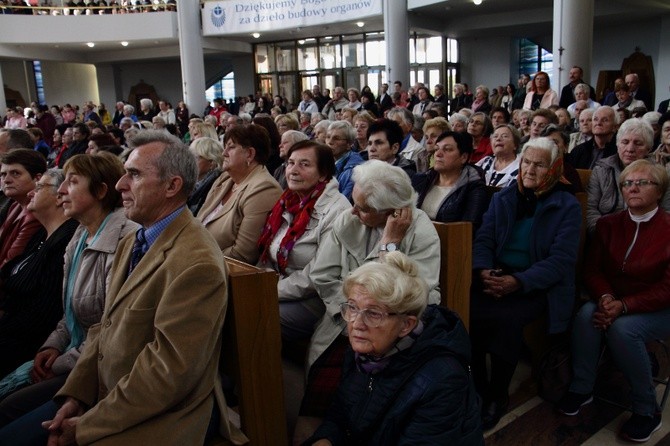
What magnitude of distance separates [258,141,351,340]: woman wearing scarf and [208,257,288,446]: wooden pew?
663mm

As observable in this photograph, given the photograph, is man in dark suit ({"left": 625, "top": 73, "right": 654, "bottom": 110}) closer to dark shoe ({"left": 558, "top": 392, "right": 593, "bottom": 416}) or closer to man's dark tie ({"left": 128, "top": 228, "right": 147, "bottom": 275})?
dark shoe ({"left": 558, "top": 392, "right": 593, "bottom": 416})

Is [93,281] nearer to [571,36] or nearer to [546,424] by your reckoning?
[546,424]

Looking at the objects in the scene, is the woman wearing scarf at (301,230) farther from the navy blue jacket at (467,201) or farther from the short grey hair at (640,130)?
the short grey hair at (640,130)

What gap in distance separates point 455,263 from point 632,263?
36.1 inches

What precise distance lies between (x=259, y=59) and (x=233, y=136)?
52.5 feet

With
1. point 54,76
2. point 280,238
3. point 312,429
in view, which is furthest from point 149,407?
point 54,76

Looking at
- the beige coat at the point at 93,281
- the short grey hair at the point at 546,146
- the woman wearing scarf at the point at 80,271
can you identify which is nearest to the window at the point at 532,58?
the short grey hair at the point at 546,146

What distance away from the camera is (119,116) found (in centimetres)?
1309

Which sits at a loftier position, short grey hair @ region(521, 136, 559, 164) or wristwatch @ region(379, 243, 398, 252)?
short grey hair @ region(521, 136, 559, 164)

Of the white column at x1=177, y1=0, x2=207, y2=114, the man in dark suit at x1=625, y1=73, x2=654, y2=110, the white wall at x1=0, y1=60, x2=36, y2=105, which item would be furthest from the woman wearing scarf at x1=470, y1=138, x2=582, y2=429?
the white wall at x1=0, y1=60, x2=36, y2=105

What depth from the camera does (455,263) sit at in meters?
2.36

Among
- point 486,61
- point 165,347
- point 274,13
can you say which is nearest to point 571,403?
point 165,347

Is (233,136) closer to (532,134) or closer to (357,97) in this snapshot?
(532,134)

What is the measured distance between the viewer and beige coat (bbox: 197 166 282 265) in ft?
9.63
